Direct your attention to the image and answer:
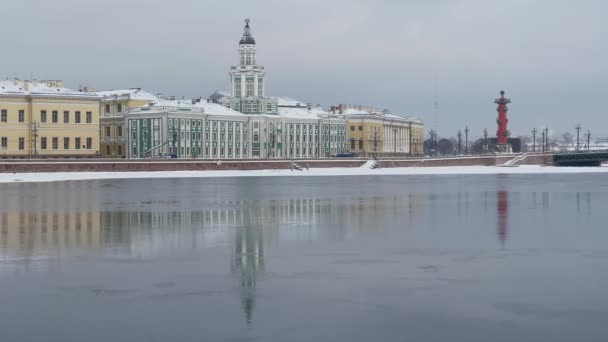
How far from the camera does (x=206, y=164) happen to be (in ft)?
275

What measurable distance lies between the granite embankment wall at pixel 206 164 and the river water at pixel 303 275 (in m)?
41.4

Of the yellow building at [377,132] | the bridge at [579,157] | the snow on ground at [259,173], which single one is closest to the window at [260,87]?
the yellow building at [377,132]

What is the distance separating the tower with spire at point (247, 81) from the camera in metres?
120

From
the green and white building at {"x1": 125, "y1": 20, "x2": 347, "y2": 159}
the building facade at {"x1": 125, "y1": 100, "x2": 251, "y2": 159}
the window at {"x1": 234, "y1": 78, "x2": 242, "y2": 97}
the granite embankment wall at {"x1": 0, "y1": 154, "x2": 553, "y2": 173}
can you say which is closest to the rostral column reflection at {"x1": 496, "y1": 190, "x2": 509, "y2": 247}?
the granite embankment wall at {"x1": 0, "y1": 154, "x2": 553, "y2": 173}

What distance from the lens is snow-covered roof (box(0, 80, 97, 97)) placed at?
292 ft

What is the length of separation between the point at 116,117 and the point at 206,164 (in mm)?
28022

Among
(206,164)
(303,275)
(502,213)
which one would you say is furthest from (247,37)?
(303,275)

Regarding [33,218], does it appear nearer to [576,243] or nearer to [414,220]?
[414,220]

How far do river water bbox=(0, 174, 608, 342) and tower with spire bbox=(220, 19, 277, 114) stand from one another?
286 ft

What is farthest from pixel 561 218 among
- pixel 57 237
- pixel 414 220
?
pixel 57 237

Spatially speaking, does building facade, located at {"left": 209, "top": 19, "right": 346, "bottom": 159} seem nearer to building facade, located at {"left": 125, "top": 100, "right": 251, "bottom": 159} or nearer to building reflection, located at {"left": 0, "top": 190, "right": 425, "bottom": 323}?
building facade, located at {"left": 125, "top": 100, "right": 251, "bottom": 159}

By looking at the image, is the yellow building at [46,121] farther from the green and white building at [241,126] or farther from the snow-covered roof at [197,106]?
the snow-covered roof at [197,106]

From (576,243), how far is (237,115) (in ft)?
302

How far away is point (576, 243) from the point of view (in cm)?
2292
